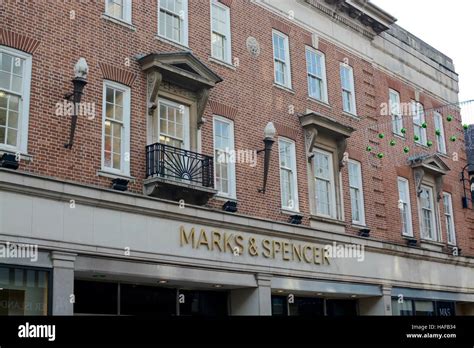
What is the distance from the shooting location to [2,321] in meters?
9.94

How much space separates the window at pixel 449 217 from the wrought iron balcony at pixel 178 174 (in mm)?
13652

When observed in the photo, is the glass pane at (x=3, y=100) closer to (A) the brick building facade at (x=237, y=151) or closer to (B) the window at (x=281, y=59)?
(A) the brick building facade at (x=237, y=151)

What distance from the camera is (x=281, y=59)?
21.2 metres

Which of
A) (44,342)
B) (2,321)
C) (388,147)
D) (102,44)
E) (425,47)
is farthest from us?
(425,47)

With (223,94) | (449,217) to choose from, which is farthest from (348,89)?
(449,217)

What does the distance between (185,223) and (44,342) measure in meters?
7.87

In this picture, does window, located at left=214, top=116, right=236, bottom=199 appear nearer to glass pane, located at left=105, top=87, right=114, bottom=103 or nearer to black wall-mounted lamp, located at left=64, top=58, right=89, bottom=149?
glass pane, located at left=105, top=87, right=114, bottom=103

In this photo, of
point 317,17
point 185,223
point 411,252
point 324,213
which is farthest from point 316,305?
point 317,17

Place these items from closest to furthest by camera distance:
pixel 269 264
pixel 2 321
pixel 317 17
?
pixel 2 321 < pixel 269 264 < pixel 317 17

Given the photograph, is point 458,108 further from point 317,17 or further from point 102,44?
point 102,44

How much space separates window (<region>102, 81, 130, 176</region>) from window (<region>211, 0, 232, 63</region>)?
12.5 ft

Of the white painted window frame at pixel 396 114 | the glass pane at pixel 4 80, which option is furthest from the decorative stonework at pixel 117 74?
the white painted window frame at pixel 396 114

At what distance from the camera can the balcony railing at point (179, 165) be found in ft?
52.4

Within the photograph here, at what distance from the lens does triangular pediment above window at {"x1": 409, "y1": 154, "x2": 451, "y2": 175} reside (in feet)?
84.4
